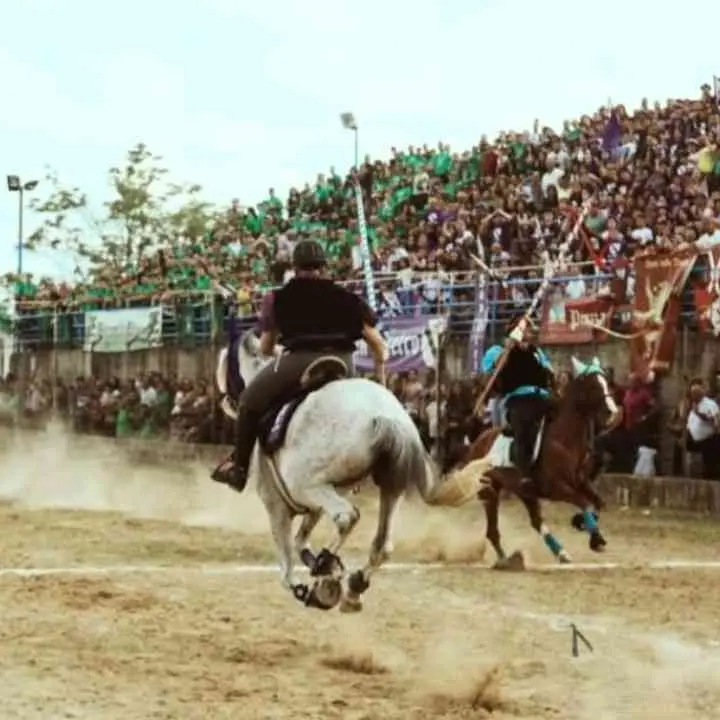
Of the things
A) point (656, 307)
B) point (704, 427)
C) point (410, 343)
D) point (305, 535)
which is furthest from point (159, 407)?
point (305, 535)

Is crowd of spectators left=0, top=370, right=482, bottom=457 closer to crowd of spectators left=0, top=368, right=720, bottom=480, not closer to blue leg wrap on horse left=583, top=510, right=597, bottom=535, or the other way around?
crowd of spectators left=0, top=368, right=720, bottom=480

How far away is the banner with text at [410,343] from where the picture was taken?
82.5 feet

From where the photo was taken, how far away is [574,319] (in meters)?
22.7

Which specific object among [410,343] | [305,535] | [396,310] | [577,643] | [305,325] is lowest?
[577,643]

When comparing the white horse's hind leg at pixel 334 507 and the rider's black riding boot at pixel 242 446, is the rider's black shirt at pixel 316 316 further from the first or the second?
the white horse's hind leg at pixel 334 507

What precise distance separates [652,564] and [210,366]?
1839 cm

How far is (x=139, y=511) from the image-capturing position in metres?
20.9

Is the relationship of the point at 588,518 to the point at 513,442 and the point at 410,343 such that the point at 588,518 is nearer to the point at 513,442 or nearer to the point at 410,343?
the point at 513,442

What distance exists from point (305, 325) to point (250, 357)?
1489 mm

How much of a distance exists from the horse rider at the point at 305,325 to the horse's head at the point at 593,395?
221 inches

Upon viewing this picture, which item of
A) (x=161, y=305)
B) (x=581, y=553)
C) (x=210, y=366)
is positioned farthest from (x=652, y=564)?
(x=161, y=305)

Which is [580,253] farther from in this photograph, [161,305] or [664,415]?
[161,305]

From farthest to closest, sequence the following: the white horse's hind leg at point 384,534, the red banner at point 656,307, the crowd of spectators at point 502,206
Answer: the crowd of spectators at point 502,206
the red banner at point 656,307
the white horse's hind leg at point 384,534

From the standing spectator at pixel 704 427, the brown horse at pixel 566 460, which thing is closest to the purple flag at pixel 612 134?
the standing spectator at pixel 704 427
